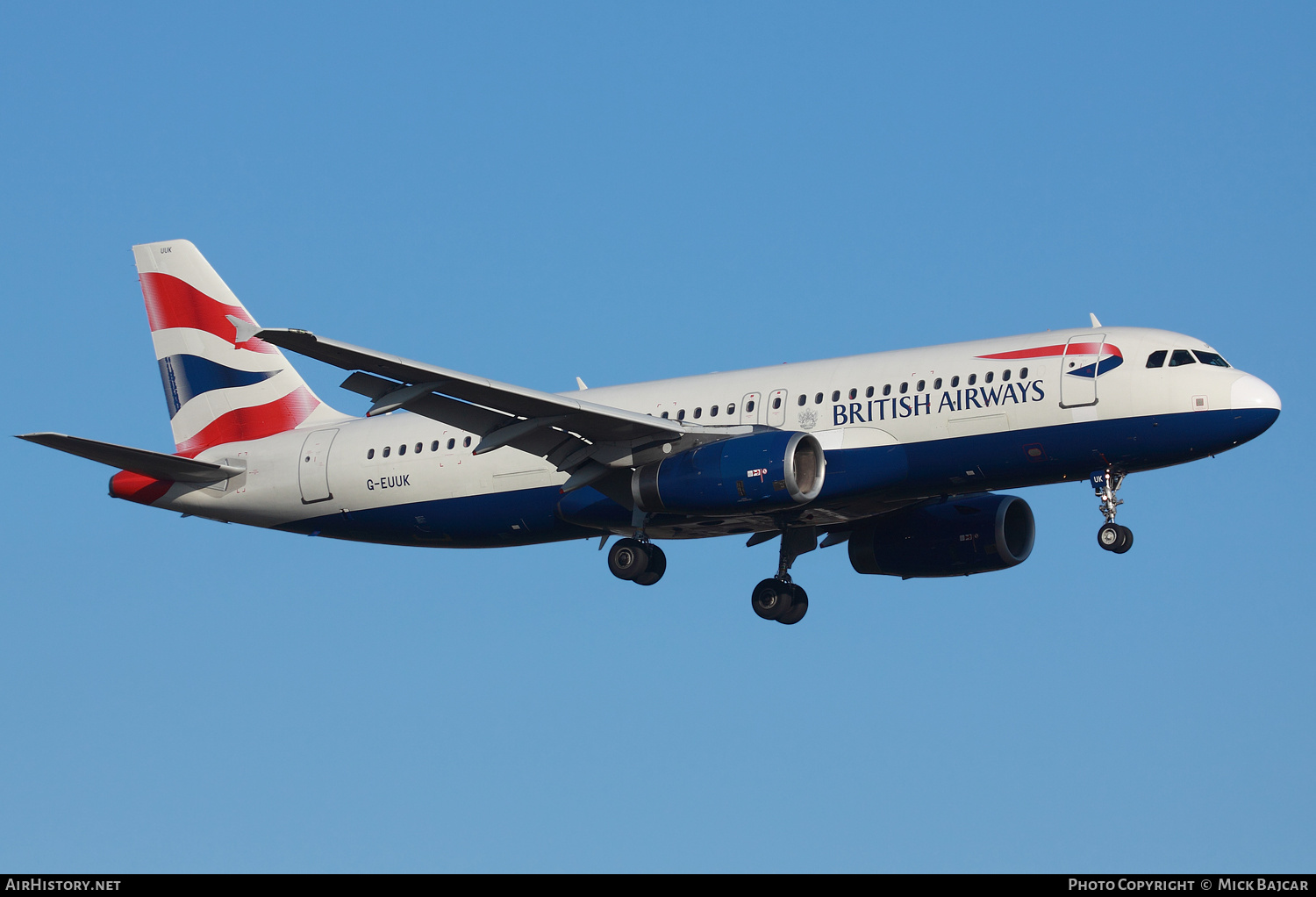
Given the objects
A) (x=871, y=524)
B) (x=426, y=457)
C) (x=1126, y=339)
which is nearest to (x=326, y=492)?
(x=426, y=457)

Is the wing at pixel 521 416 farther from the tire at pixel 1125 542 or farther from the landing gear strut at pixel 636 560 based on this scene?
Answer: the tire at pixel 1125 542

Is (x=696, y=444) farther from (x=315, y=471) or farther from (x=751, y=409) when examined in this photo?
(x=315, y=471)

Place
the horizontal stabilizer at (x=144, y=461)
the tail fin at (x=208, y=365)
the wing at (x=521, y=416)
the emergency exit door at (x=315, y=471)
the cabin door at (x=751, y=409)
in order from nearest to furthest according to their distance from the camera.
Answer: the wing at (x=521, y=416) < the horizontal stabilizer at (x=144, y=461) < the cabin door at (x=751, y=409) < the emergency exit door at (x=315, y=471) < the tail fin at (x=208, y=365)

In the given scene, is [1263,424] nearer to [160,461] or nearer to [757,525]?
[757,525]

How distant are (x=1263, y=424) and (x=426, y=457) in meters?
19.9

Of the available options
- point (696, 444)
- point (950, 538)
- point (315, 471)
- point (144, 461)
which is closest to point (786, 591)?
point (950, 538)

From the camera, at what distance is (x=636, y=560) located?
41750 millimetres

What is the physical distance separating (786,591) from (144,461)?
1640 cm

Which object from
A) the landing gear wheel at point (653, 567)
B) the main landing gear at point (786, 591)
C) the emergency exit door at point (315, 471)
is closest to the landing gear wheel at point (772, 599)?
the main landing gear at point (786, 591)

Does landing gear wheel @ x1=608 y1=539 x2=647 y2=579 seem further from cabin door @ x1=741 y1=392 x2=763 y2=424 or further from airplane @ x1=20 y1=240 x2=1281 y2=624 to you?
cabin door @ x1=741 y1=392 x2=763 y2=424

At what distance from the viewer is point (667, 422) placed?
39906mm

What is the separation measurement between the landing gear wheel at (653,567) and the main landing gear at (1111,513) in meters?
10.3

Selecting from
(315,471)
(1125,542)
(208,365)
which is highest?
(208,365)

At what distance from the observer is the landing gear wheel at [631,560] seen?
137ft
